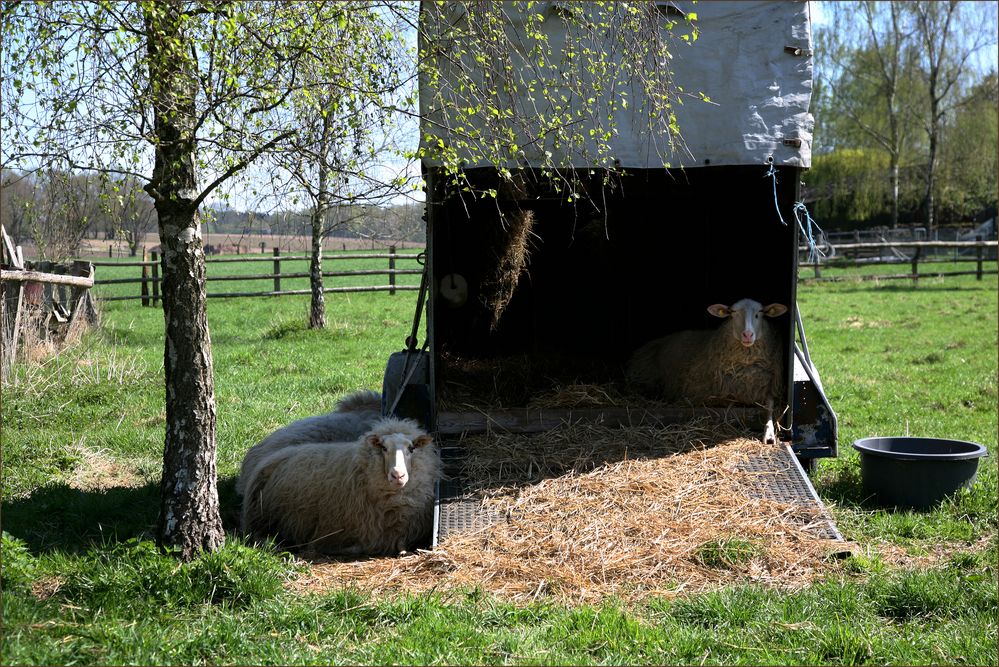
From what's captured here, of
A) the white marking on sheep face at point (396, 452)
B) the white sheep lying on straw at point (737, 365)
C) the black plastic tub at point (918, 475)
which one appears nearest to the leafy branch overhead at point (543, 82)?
the white sheep lying on straw at point (737, 365)

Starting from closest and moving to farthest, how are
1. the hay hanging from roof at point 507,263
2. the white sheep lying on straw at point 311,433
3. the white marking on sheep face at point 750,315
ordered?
the white sheep lying on straw at point 311,433 → the white marking on sheep face at point 750,315 → the hay hanging from roof at point 507,263

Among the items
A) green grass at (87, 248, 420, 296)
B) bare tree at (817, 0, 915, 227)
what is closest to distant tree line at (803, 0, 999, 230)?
bare tree at (817, 0, 915, 227)

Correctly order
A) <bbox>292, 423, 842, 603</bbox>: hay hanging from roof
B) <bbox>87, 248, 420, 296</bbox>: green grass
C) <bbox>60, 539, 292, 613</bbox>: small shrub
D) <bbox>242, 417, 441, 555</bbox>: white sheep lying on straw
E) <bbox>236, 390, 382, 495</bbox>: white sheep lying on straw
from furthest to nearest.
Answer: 1. <bbox>87, 248, 420, 296</bbox>: green grass
2. <bbox>236, 390, 382, 495</bbox>: white sheep lying on straw
3. <bbox>242, 417, 441, 555</bbox>: white sheep lying on straw
4. <bbox>292, 423, 842, 603</bbox>: hay hanging from roof
5. <bbox>60, 539, 292, 613</bbox>: small shrub

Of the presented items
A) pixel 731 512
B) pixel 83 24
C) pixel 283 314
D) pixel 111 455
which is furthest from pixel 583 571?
pixel 283 314

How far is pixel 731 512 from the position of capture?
6.03 m

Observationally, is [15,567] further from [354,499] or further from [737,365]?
[737,365]

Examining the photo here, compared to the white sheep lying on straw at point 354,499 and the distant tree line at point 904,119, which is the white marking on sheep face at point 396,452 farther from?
the distant tree line at point 904,119

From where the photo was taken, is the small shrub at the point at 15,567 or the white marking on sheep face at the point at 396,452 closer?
the small shrub at the point at 15,567

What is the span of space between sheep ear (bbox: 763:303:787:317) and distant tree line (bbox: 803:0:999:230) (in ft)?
94.8

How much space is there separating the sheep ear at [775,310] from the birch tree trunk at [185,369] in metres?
4.75

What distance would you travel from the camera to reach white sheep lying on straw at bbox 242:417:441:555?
6.08 metres

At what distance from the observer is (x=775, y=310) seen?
25.2ft

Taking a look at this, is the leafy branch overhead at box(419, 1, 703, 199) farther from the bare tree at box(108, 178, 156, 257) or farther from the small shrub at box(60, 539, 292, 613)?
the small shrub at box(60, 539, 292, 613)

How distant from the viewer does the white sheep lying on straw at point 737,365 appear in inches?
299
